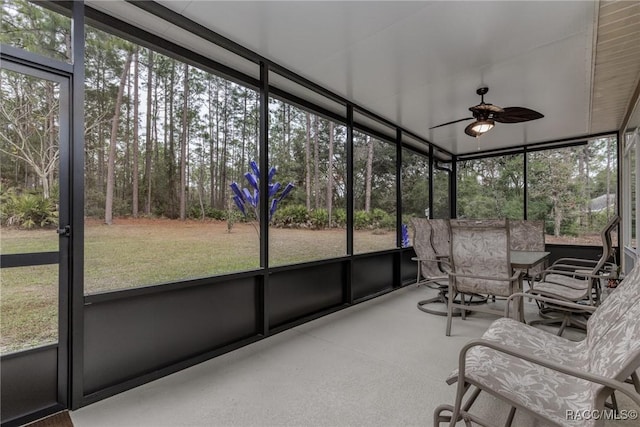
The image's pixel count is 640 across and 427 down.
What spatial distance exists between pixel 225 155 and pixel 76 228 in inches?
82.3

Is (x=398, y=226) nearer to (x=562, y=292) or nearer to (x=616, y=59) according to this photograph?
(x=562, y=292)

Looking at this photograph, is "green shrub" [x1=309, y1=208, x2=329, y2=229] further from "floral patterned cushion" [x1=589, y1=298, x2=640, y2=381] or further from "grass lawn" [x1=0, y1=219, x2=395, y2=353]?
"floral patterned cushion" [x1=589, y1=298, x2=640, y2=381]

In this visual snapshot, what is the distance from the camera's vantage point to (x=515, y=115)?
3.59 m

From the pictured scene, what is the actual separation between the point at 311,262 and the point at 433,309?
1851mm

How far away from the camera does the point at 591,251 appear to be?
5820 mm

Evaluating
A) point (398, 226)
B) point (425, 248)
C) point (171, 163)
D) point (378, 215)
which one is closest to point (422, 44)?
point (425, 248)

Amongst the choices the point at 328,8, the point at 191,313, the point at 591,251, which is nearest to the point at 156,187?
the point at 191,313

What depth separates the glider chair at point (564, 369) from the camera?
1.09 m

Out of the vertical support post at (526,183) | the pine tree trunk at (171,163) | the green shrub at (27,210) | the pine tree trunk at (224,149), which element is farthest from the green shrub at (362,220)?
the green shrub at (27,210)

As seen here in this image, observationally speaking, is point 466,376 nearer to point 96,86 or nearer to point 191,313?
point 191,313

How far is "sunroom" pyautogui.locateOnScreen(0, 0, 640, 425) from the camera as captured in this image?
1853 mm

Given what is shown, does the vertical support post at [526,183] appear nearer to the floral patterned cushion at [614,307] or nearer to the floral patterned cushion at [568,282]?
the floral patterned cushion at [568,282]

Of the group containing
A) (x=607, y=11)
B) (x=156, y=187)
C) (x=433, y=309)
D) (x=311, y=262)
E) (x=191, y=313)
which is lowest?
(x=433, y=309)

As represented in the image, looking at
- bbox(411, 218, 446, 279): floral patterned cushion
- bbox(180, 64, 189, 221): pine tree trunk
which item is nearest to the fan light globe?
bbox(411, 218, 446, 279): floral patterned cushion
